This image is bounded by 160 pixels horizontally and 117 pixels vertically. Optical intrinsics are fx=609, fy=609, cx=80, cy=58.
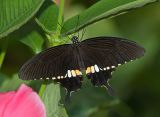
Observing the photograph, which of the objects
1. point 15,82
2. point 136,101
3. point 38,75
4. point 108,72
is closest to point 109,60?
point 108,72

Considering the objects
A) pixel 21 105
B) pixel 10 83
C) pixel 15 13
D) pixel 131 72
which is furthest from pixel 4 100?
pixel 131 72

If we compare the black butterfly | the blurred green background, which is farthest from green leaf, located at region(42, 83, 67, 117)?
the blurred green background

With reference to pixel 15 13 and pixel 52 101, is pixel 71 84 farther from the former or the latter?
pixel 15 13

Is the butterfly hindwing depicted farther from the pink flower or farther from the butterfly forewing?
the pink flower

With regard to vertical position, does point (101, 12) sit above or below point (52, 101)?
above

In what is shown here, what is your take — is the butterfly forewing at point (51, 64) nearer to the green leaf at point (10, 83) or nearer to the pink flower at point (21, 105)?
the pink flower at point (21, 105)

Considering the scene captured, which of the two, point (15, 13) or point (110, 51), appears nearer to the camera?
point (15, 13)
